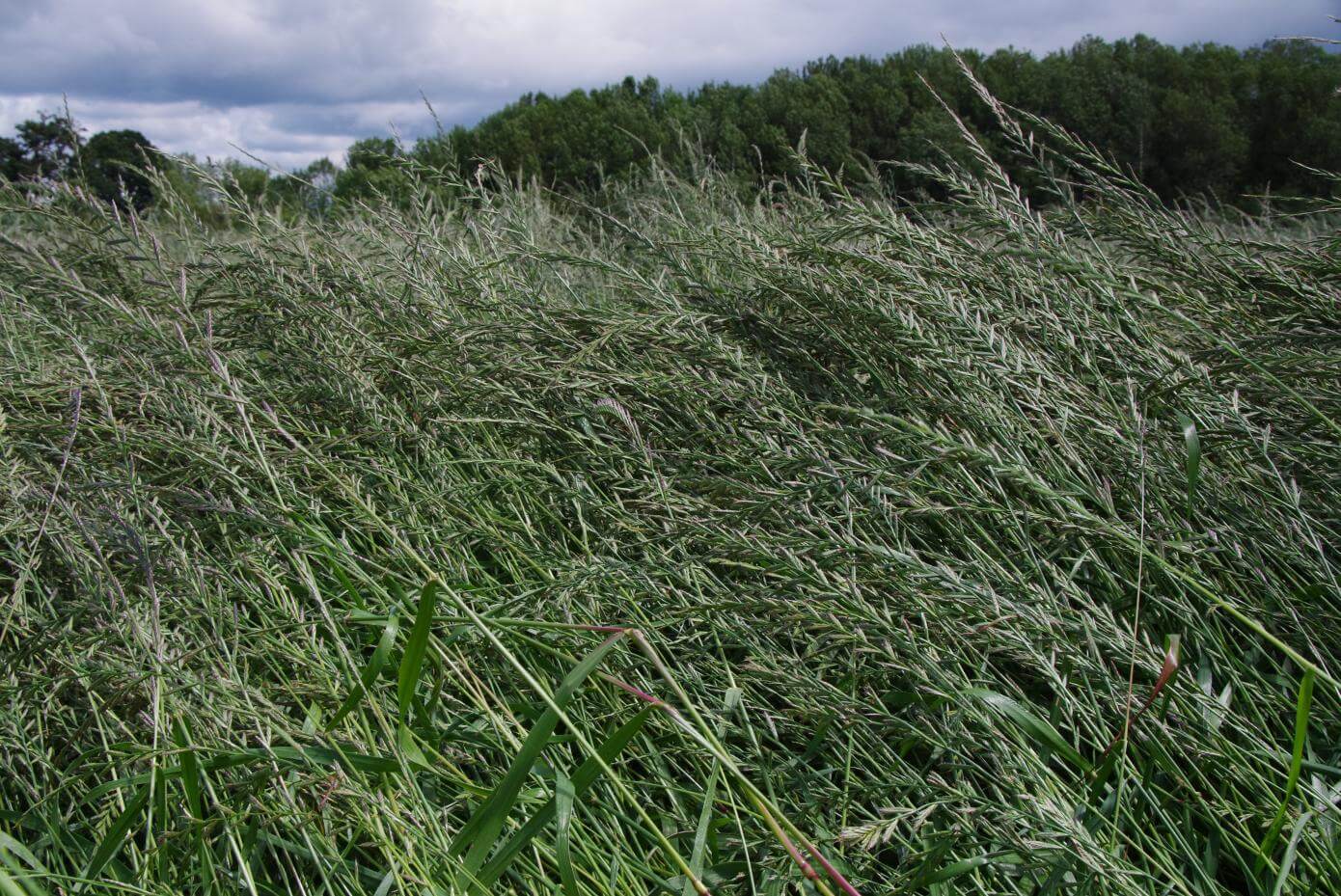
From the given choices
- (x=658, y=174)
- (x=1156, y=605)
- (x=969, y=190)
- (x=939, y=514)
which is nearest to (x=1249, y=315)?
(x=969, y=190)

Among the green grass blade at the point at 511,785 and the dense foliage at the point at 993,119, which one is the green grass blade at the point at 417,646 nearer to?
the green grass blade at the point at 511,785

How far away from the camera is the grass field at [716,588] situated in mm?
1357

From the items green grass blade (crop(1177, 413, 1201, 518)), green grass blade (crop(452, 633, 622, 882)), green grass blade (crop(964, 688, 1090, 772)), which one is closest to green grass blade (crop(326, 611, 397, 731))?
green grass blade (crop(452, 633, 622, 882))

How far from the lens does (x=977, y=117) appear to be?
10.3m

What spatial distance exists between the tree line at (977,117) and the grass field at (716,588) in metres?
6.77

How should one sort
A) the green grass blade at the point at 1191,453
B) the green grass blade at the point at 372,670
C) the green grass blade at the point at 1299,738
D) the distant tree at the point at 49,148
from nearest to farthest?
1. the green grass blade at the point at 1299,738
2. the green grass blade at the point at 372,670
3. the green grass blade at the point at 1191,453
4. the distant tree at the point at 49,148

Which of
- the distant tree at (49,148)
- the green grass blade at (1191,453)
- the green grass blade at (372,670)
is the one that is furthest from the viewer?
the distant tree at (49,148)

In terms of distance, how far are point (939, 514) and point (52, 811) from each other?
1.70 m

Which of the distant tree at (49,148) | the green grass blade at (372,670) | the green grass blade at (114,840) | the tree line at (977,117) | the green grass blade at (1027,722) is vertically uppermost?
the tree line at (977,117)

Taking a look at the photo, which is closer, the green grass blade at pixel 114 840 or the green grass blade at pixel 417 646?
the green grass blade at pixel 417 646

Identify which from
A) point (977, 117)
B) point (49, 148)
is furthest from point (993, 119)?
point (49, 148)

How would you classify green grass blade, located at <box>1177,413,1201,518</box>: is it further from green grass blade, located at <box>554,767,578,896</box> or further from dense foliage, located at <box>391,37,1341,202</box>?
dense foliage, located at <box>391,37,1341,202</box>

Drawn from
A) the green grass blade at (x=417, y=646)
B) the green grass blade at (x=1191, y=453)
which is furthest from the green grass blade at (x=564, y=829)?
the green grass blade at (x=1191, y=453)

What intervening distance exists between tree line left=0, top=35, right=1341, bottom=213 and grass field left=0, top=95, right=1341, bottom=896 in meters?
6.77
